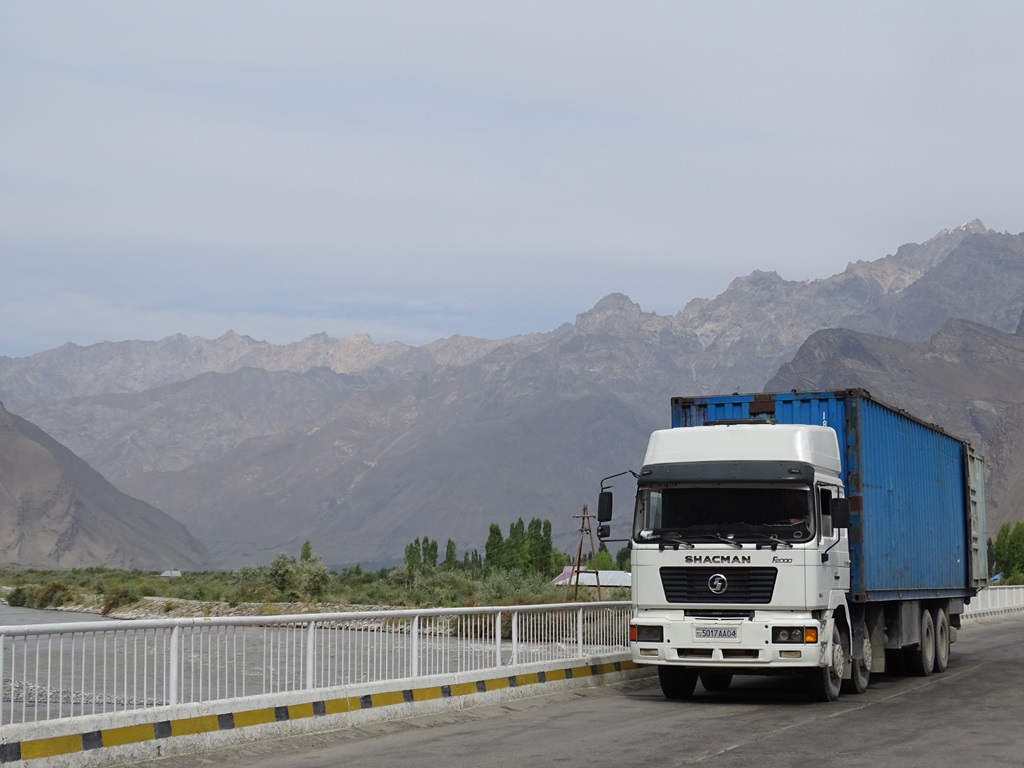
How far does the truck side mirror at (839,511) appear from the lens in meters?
18.2

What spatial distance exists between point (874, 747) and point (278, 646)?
6186 millimetres

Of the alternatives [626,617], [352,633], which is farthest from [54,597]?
[352,633]

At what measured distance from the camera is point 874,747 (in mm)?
13648

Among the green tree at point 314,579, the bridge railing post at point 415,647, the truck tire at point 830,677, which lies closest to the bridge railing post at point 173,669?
the bridge railing post at point 415,647

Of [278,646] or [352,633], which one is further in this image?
[352,633]

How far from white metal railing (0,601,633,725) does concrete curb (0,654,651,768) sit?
0.57 feet

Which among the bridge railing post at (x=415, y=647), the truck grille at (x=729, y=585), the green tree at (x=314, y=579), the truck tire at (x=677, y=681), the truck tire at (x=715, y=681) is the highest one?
the truck grille at (x=729, y=585)

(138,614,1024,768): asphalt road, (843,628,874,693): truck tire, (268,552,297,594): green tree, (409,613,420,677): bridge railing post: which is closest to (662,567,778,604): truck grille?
(138,614,1024,768): asphalt road

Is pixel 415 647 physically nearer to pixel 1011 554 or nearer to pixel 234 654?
pixel 234 654

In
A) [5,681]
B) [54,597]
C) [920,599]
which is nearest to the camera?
[5,681]

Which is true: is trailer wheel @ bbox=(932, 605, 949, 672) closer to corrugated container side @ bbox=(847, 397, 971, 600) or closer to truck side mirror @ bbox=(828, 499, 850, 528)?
corrugated container side @ bbox=(847, 397, 971, 600)

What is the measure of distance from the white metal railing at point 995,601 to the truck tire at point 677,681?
103 feet

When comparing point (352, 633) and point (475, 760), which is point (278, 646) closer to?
point (352, 633)

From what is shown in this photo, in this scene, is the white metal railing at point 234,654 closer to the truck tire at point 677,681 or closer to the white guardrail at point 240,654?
the white guardrail at point 240,654
